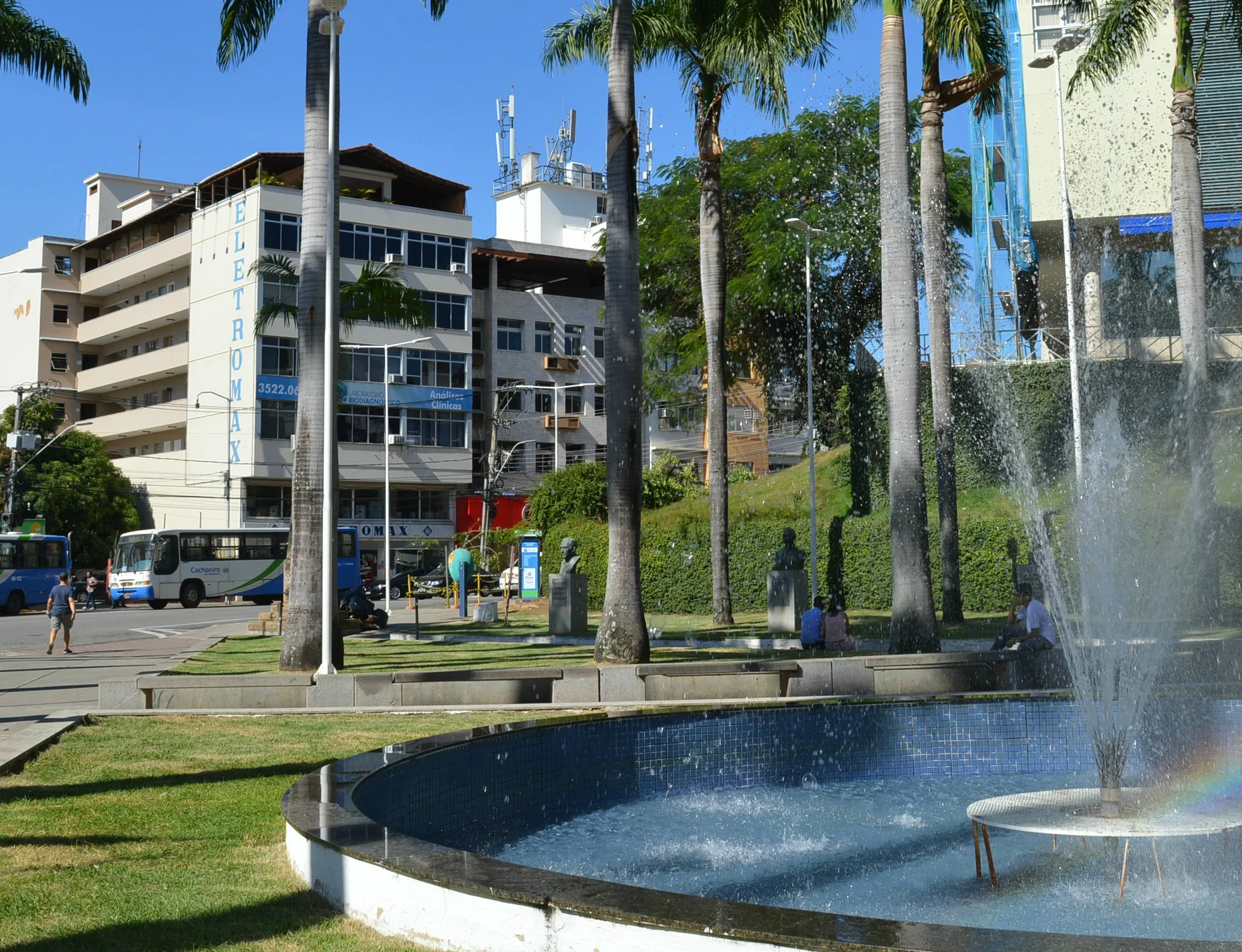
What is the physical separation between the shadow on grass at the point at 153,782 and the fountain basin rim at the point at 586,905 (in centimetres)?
293

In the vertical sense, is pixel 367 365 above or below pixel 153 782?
above

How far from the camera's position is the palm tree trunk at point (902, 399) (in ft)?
55.9

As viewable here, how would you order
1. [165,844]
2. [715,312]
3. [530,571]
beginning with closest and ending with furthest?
[165,844] → [715,312] → [530,571]

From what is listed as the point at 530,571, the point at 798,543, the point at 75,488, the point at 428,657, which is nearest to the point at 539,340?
the point at 75,488

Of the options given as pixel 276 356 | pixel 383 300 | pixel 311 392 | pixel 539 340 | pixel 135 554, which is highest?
pixel 539 340

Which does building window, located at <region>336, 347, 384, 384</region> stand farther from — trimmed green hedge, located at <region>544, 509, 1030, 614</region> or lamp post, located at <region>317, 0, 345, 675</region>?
lamp post, located at <region>317, 0, 345, 675</region>

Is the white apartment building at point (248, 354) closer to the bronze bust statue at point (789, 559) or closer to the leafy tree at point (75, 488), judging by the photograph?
the leafy tree at point (75, 488)

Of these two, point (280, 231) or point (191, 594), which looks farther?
point (280, 231)

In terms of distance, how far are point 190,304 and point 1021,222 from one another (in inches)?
1648

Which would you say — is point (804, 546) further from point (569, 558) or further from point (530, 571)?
point (569, 558)

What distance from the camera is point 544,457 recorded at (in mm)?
71562

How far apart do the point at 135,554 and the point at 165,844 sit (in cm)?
4415

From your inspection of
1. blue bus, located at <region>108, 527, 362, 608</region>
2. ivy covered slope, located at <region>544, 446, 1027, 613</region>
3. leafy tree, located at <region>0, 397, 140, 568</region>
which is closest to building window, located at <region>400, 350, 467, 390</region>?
blue bus, located at <region>108, 527, 362, 608</region>

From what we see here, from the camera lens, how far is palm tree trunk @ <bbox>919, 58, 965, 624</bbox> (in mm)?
23188
